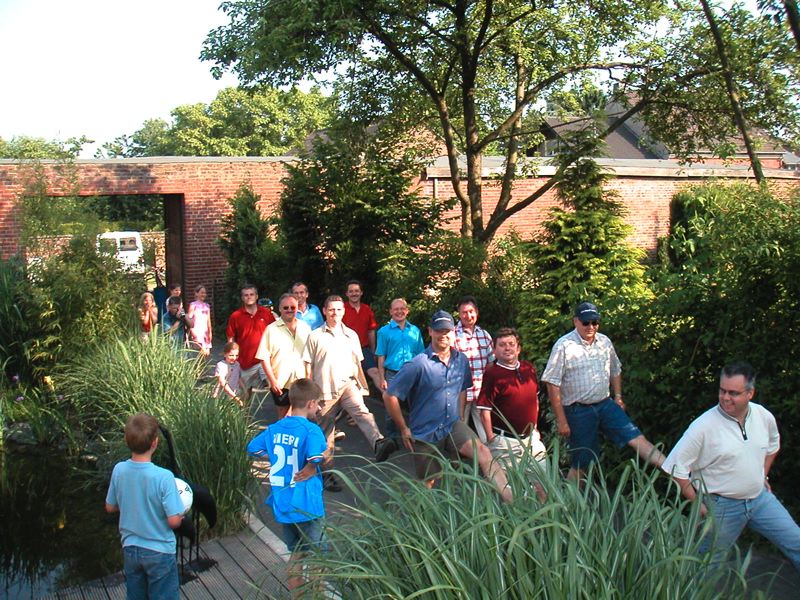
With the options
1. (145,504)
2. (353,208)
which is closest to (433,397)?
(145,504)

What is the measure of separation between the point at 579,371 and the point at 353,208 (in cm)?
851

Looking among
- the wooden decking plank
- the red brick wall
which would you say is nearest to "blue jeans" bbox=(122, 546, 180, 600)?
the wooden decking plank

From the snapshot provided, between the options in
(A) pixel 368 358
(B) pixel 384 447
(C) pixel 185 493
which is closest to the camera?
(C) pixel 185 493

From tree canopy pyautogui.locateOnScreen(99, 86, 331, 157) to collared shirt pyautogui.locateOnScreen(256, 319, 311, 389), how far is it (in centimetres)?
4821

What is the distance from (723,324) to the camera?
7.08m

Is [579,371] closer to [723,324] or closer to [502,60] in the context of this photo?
[723,324]

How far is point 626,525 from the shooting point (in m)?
3.71

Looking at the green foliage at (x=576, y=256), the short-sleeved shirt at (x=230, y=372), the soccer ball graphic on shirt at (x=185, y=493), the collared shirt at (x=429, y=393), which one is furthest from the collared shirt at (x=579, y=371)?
the short-sleeved shirt at (x=230, y=372)

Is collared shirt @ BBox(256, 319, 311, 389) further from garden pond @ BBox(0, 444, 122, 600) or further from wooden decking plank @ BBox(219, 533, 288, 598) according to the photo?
wooden decking plank @ BBox(219, 533, 288, 598)

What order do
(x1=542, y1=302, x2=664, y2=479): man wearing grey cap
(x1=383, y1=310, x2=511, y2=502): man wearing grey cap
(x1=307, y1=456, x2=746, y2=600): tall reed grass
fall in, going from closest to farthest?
(x1=307, y1=456, x2=746, y2=600): tall reed grass
(x1=383, y1=310, x2=511, y2=502): man wearing grey cap
(x1=542, y1=302, x2=664, y2=479): man wearing grey cap

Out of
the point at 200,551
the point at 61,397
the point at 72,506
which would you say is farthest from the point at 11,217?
the point at 200,551

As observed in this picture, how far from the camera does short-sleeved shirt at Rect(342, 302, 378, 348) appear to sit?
1105 centimetres

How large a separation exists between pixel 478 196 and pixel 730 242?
26.9ft

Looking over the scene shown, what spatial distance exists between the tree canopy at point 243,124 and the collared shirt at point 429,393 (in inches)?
2010
